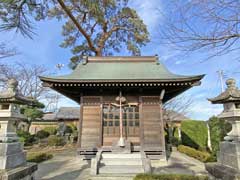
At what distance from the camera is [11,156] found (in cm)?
319

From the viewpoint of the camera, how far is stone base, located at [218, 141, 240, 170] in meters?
2.83

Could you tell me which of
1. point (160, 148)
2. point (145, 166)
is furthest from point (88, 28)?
point (145, 166)

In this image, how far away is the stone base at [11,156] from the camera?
306 centimetres

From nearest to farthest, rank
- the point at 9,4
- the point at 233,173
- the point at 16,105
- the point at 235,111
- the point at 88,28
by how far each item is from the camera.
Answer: the point at 233,173 → the point at 235,111 → the point at 16,105 → the point at 9,4 → the point at 88,28

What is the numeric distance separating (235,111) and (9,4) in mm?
5156

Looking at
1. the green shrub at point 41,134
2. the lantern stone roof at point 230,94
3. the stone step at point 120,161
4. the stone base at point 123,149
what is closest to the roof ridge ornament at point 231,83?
the lantern stone roof at point 230,94

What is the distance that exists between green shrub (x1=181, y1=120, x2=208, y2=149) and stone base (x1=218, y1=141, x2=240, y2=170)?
10.4 meters

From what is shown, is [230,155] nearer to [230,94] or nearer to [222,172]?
[222,172]

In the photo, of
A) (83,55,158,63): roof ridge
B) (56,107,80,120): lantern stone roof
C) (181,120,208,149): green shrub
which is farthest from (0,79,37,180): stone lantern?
(56,107,80,120): lantern stone roof

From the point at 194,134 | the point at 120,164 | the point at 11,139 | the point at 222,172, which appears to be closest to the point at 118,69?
the point at 120,164

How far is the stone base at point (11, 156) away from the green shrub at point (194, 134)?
12081 mm

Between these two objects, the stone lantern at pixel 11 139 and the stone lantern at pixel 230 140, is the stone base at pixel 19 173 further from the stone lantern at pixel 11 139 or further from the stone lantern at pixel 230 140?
the stone lantern at pixel 230 140

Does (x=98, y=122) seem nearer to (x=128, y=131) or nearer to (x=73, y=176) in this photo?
(x=128, y=131)

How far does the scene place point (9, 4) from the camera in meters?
3.88
